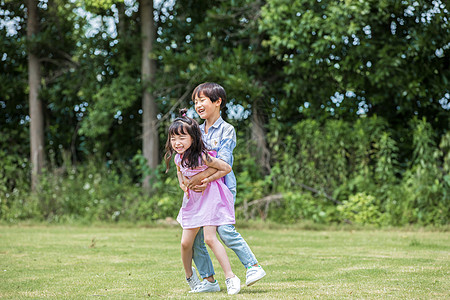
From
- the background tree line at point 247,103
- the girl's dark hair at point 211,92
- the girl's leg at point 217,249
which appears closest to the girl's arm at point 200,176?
the girl's leg at point 217,249

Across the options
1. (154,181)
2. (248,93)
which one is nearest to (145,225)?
(154,181)

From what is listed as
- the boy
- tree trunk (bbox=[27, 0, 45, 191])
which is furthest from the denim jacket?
tree trunk (bbox=[27, 0, 45, 191])

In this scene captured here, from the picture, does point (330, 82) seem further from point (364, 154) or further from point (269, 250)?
point (269, 250)

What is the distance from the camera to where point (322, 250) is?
6.60 m

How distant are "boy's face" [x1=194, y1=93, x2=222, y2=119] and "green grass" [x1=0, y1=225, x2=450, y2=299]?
49.5 inches

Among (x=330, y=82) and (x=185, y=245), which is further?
(x=330, y=82)

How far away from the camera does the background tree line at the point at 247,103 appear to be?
9781 mm

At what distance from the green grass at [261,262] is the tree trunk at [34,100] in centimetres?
359

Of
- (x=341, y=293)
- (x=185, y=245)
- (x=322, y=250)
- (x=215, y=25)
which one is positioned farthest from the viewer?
(x=215, y=25)

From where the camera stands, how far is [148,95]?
11656mm

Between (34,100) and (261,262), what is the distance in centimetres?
821

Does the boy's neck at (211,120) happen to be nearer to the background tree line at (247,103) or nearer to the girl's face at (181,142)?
the girl's face at (181,142)

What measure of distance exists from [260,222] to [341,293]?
223 inches

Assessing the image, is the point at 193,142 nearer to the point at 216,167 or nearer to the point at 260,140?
the point at 216,167
